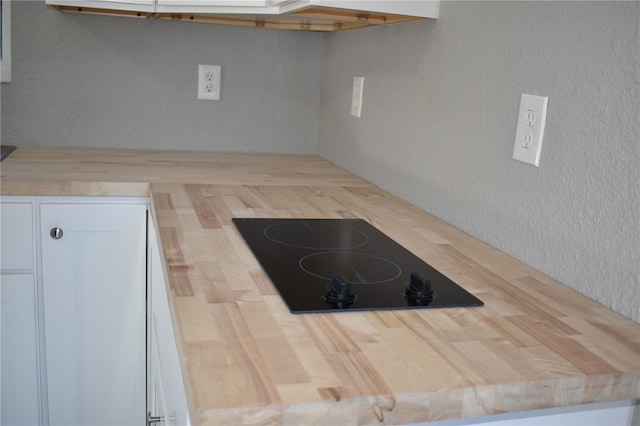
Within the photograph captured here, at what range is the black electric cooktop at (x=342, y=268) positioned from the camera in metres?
0.90

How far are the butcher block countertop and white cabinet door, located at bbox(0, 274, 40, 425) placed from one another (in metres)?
0.55

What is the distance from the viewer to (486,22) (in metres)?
1.25

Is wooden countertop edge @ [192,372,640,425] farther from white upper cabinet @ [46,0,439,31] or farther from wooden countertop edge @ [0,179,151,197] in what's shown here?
wooden countertop edge @ [0,179,151,197]

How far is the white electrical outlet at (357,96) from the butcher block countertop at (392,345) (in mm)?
699

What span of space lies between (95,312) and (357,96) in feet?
3.23

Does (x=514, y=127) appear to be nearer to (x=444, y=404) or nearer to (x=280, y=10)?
(x=444, y=404)

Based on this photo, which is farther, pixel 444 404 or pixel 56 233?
pixel 56 233

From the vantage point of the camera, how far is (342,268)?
106 cm

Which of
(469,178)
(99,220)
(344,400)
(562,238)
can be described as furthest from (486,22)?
(99,220)

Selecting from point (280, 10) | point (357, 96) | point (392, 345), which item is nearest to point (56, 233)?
point (280, 10)

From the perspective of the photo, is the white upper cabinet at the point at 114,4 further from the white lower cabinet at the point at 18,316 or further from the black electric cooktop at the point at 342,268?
the black electric cooktop at the point at 342,268

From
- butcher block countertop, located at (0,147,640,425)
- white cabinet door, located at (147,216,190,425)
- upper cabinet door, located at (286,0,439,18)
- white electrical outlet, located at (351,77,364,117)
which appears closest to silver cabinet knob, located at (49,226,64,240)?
white cabinet door, located at (147,216,190,425)

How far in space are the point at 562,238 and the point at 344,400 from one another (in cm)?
56

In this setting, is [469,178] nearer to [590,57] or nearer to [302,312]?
[590,57]
